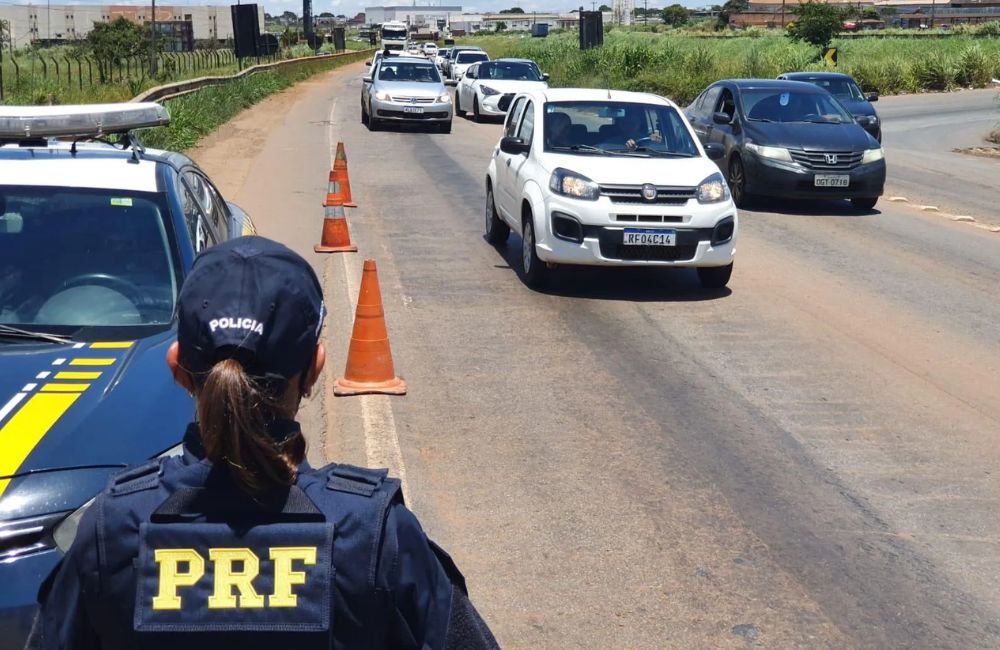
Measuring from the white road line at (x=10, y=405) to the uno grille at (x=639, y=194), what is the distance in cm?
720

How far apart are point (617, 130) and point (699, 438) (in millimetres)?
5482

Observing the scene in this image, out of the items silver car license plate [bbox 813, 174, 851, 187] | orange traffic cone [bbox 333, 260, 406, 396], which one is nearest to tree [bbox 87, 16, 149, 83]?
silver car license plate [bbox 813, 174, 851, 187]

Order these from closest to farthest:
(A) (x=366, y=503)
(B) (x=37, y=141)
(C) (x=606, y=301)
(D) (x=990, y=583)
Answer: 1. (A) (x=366, y=503)
2. (D) (x=990, y=583)
3. (B) (x=37, y=141)
4. (C) (x=606, y=301)

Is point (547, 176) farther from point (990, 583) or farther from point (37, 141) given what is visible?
point (990, 583)

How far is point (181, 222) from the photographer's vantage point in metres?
5.75

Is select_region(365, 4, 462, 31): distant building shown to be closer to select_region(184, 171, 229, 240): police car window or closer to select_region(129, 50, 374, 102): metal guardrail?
select_region(129, 50, 374, 102): metal guardrail

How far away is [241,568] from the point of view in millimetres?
1903

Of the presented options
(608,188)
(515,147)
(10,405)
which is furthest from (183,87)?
(10,405)

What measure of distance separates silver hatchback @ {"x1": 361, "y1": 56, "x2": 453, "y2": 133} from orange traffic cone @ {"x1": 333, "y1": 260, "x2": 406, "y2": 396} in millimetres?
21500

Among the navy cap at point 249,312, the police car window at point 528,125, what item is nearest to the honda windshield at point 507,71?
the police car window at point 528,125

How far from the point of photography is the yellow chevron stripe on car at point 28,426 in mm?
3801

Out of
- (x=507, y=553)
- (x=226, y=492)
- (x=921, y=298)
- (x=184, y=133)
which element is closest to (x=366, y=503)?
(x=226, y=492)

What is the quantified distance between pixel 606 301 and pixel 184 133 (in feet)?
48.3

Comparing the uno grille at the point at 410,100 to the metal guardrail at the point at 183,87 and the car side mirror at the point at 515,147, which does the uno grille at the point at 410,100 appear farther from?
the car side mirror at the point at 515,147
